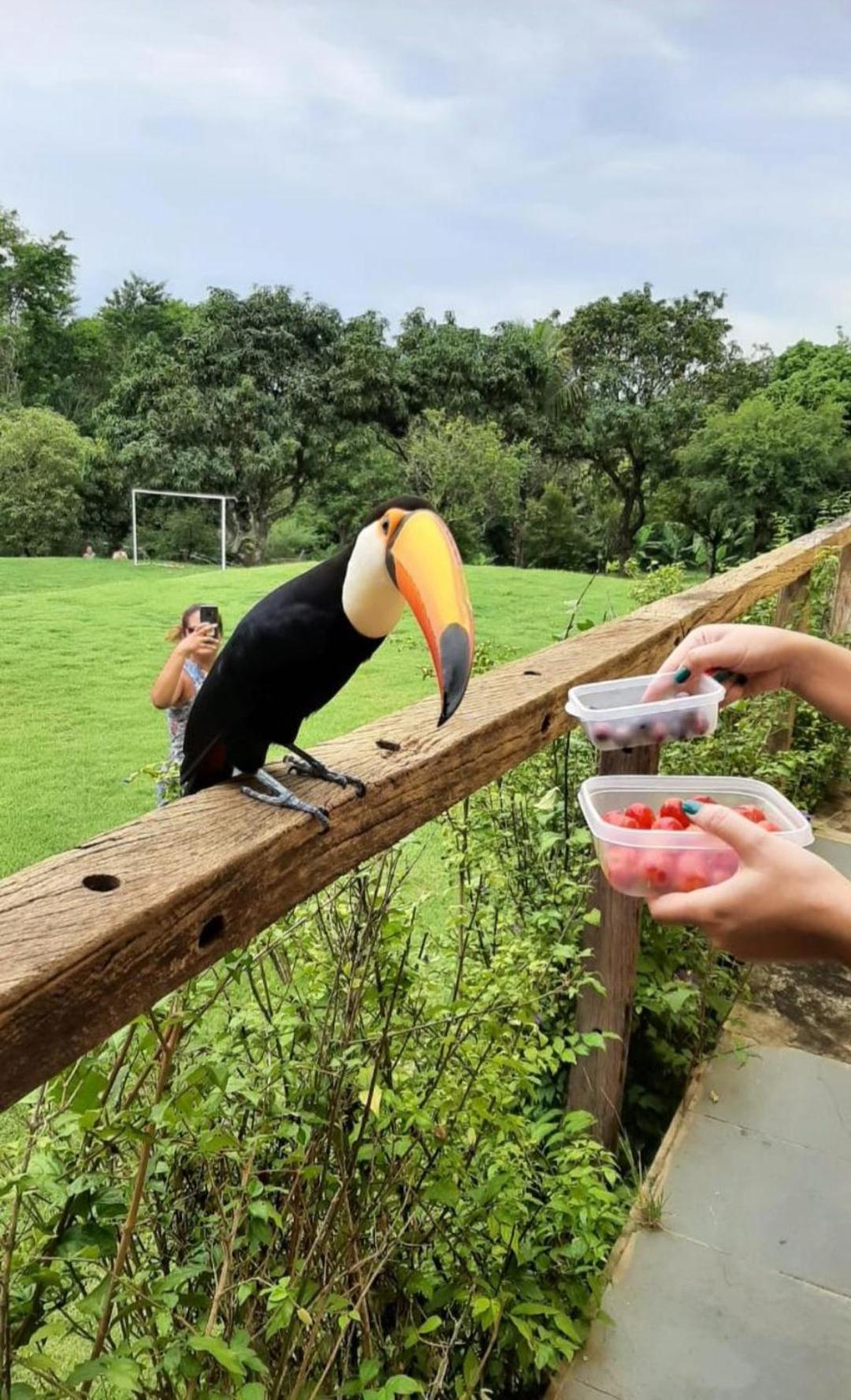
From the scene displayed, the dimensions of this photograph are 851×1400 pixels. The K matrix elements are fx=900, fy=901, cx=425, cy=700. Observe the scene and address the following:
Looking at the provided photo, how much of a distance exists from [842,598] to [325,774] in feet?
9.93

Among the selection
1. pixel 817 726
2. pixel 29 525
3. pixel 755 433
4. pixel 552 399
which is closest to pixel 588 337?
pixel 552 399

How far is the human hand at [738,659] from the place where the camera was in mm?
963

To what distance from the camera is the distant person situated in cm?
124

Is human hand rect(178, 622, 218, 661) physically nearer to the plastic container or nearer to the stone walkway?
the plastic container

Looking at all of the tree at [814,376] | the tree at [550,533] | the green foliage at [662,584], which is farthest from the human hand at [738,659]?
the tree at [550,533]

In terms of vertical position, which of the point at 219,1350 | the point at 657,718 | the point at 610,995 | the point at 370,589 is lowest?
the point at 610,995

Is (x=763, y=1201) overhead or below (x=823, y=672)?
below

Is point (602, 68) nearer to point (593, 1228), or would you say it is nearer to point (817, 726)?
point (817, 726)

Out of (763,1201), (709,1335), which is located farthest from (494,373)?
(709,1335)

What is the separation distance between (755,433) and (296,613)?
1333 centimetres

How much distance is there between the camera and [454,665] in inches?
26.0

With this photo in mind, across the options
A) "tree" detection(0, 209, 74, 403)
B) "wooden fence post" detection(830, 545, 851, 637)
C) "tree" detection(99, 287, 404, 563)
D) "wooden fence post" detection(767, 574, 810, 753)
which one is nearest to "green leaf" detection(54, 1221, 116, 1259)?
"wooden fence post" detection(767, 574, 810, 753)

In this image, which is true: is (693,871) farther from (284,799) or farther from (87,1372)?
(87,1372)

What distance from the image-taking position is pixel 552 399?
1694cm
